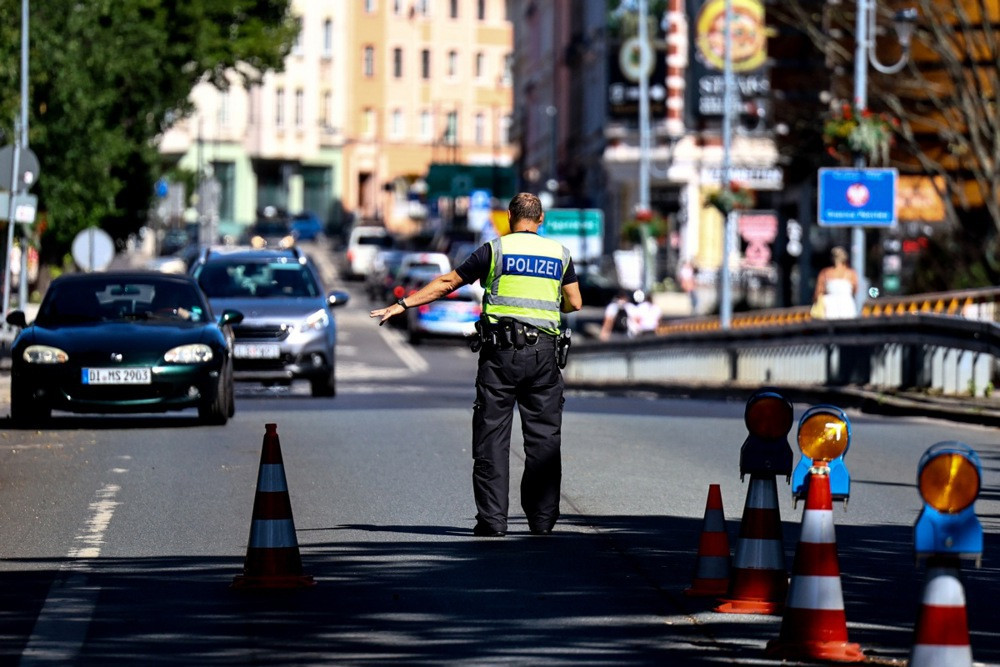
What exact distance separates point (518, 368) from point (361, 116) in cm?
12783

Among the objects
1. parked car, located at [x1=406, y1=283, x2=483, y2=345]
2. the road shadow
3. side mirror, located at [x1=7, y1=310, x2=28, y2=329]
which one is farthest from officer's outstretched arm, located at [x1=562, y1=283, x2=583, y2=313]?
parked car, located at [x1=406, y1=283, x2=483, y2=345]

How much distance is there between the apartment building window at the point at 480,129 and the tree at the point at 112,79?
274ft

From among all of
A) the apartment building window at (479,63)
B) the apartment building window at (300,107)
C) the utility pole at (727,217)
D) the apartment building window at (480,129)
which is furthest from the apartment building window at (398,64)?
the utility pole at (727,217)

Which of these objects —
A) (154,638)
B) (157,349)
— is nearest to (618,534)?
(154,638)

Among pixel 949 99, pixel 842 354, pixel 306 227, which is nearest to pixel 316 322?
pixel 842 354

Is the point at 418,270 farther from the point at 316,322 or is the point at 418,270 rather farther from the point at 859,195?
the point at 316,322

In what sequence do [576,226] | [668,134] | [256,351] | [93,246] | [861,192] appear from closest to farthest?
[256,351] → [861,192] → [93,246] → [576,226] → [668,134]

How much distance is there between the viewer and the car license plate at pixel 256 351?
24.9m

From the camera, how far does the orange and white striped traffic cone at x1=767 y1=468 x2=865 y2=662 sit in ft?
25.8

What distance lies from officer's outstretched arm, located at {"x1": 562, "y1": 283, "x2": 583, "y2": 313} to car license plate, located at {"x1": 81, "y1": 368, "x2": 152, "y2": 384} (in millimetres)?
7489

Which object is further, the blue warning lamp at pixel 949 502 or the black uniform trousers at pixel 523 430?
the black uniform trousers at pixel 523 430

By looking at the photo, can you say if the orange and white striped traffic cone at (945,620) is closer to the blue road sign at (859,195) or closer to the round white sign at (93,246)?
the blue road sign at (859,195)

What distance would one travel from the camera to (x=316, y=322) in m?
25.0

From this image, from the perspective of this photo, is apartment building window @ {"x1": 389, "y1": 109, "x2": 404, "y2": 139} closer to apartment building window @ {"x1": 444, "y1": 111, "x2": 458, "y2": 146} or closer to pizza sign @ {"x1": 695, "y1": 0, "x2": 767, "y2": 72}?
apartment building window @ {"x1": 444, "y1": 111, "x2": 458, "y2": 146}
